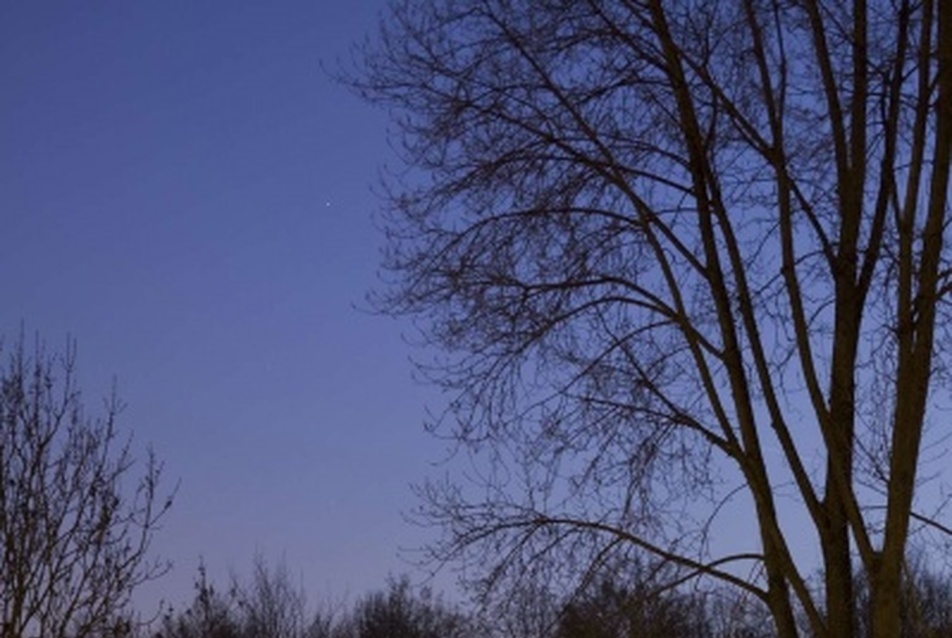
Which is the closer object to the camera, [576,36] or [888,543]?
[888,543]

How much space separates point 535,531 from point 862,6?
12.9ft

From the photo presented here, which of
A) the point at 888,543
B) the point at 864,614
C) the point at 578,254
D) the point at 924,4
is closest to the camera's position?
the point at 888,543

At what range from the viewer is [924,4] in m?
10.4

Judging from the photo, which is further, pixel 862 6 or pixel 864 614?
pixel 864 614

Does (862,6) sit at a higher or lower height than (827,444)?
higher

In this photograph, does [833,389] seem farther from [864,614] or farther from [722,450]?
[864,614]

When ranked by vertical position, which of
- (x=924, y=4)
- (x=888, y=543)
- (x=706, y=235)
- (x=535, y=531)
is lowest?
(x=888, y=543)

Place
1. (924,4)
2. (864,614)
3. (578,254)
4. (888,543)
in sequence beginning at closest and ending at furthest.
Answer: (888,543)
(924,4)
(578,254)
(864,614)

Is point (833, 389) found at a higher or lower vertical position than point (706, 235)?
lower

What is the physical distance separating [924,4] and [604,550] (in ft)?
12.7

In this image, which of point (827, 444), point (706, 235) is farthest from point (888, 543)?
point (706, 235)

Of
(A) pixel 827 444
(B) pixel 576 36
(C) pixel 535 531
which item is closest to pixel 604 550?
(C) pixel 535 531

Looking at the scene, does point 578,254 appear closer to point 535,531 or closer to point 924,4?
point 535,531

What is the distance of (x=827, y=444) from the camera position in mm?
10094
